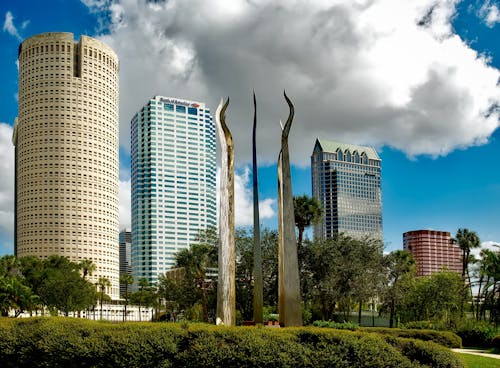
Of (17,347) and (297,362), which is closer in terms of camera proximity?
(297,362)

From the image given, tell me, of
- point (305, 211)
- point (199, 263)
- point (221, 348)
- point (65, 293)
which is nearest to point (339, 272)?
point (305, 211)

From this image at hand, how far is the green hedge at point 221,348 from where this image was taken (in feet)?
50.3

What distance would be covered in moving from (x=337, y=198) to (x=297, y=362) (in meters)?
182

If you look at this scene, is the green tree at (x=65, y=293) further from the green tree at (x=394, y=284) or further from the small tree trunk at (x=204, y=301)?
the green tree at (x=394, y=284)

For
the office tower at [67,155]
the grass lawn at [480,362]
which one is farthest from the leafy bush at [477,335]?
the office tower at [67,155]

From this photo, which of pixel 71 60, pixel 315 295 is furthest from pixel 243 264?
pixel 71 60

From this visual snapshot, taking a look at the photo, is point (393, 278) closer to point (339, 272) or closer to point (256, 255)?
point (339, 272)

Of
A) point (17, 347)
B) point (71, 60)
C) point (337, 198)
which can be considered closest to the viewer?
point (17, 347)

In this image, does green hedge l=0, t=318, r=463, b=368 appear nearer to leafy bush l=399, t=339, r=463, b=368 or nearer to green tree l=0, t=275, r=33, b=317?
leafy bush l=399, t=339, r=463, b=368

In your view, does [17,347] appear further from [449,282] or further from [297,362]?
[449,282]

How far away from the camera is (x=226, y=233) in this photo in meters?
22.2

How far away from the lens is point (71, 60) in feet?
452

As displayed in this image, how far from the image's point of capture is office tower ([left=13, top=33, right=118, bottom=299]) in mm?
130875

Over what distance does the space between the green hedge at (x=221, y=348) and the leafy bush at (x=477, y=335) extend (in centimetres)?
1972
